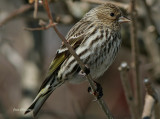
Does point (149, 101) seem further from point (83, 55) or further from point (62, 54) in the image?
point (62, 54)

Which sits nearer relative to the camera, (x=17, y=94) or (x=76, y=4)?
(x=76, y=4)

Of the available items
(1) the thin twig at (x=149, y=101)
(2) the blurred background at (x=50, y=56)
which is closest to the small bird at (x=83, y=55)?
(1) the thin twig at (x=149, y=101)

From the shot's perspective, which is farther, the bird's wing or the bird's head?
the bird's head

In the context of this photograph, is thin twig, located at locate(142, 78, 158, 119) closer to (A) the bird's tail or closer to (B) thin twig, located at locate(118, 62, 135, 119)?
(B) thin twig, located at locate(118, 62, 135, 119)

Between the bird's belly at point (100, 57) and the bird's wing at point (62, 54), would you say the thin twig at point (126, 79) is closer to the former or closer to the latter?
the bird's belly at point (100, 57)

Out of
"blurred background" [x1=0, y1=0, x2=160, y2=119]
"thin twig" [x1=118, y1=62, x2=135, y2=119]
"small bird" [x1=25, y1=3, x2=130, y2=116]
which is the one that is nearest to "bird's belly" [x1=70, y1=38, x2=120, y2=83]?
"small bird" [x1=25, y1=3, x2=130, y2=116]

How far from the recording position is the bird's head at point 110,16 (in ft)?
14.7

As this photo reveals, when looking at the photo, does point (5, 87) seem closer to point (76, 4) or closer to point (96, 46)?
point (76, 4)

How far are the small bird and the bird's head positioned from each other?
63 mm

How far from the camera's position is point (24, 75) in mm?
5992

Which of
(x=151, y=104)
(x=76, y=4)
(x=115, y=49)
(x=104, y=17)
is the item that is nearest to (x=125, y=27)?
(x=76, y=4)

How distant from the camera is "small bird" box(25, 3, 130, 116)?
13.3 ft

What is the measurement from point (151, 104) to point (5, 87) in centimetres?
397

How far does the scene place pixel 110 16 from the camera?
14.9 ft
